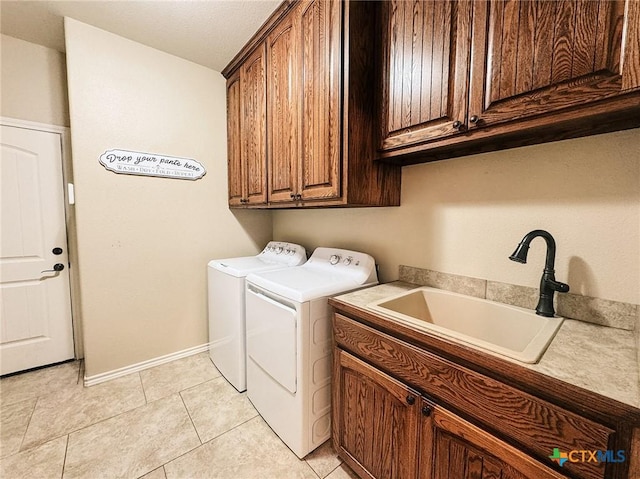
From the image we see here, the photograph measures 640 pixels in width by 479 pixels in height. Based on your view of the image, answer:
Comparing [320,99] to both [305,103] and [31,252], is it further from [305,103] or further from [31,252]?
[31,252]

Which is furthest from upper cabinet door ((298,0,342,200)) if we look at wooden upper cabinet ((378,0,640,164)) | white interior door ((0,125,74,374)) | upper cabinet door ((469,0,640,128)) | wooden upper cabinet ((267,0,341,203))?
white interior door ((0,125,74,374))

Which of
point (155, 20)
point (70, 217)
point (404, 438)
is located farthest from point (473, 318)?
point (70, 217)

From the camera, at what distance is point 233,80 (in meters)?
2.37

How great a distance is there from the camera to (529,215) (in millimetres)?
1157

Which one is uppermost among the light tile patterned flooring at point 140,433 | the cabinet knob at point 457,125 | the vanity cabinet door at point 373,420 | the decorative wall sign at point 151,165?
the decorative wall sign at point 151,165

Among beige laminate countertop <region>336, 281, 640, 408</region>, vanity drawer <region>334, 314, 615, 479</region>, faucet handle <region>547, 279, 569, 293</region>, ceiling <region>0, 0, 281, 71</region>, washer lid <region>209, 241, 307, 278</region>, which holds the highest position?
ceiling <region>0, 0, 281, 71</region>

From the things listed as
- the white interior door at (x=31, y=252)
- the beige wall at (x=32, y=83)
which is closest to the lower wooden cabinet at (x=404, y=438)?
the white interior door at (x=31, y=252)

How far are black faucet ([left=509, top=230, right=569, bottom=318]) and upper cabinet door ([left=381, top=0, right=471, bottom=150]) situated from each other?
0.51 metres

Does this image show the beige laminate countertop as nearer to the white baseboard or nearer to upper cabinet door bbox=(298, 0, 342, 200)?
upper cabinet door bbox=(298, 0, 342, 200)

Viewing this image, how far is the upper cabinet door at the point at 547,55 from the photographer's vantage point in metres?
0.73

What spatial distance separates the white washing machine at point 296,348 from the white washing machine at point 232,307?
0.17m

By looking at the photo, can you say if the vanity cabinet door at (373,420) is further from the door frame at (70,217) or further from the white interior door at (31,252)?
the white interior door at (31,252)

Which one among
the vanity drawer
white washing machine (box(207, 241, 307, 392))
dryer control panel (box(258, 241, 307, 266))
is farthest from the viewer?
dryer control panel (box(258, 241, 307, 266))

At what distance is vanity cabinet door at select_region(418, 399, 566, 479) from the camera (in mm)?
718
